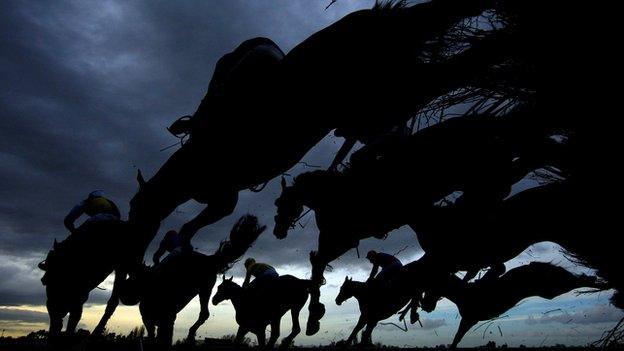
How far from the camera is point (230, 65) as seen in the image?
215 centimetres

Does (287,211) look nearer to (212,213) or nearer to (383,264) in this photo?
(212,213)

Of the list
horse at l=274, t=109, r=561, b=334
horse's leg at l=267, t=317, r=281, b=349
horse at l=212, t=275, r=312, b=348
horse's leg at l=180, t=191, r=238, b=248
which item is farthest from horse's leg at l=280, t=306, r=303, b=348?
horse's leg at l=180, t=191, r=238, b=248

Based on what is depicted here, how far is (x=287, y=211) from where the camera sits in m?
4.43

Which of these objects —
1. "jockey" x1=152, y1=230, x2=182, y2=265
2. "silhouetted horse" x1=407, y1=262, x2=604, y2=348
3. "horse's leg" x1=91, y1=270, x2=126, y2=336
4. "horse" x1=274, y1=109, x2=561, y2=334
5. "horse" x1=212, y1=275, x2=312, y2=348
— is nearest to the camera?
"horse" x1=274, y1=109, x2=561, y2=334

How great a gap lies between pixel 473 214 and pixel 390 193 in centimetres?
98

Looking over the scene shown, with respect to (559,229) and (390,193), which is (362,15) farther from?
(559,229)

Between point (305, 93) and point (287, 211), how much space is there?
9.06 feet

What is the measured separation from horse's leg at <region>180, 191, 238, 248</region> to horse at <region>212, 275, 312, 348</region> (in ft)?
19.3

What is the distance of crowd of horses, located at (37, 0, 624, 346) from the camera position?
1.87 m

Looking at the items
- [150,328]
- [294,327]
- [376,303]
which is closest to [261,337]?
[294,327]

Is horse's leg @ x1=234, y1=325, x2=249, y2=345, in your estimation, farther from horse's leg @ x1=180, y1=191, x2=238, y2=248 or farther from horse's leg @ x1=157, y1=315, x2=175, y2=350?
horse's leg @ x1=180, y1=191, x2=238, y2=248

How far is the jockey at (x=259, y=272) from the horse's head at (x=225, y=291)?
0.23m

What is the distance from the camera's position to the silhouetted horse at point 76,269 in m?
4.31

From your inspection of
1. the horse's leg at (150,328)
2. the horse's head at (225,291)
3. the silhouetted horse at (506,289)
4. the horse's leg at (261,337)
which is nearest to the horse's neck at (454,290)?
the silhouetted horse at (506,289)
